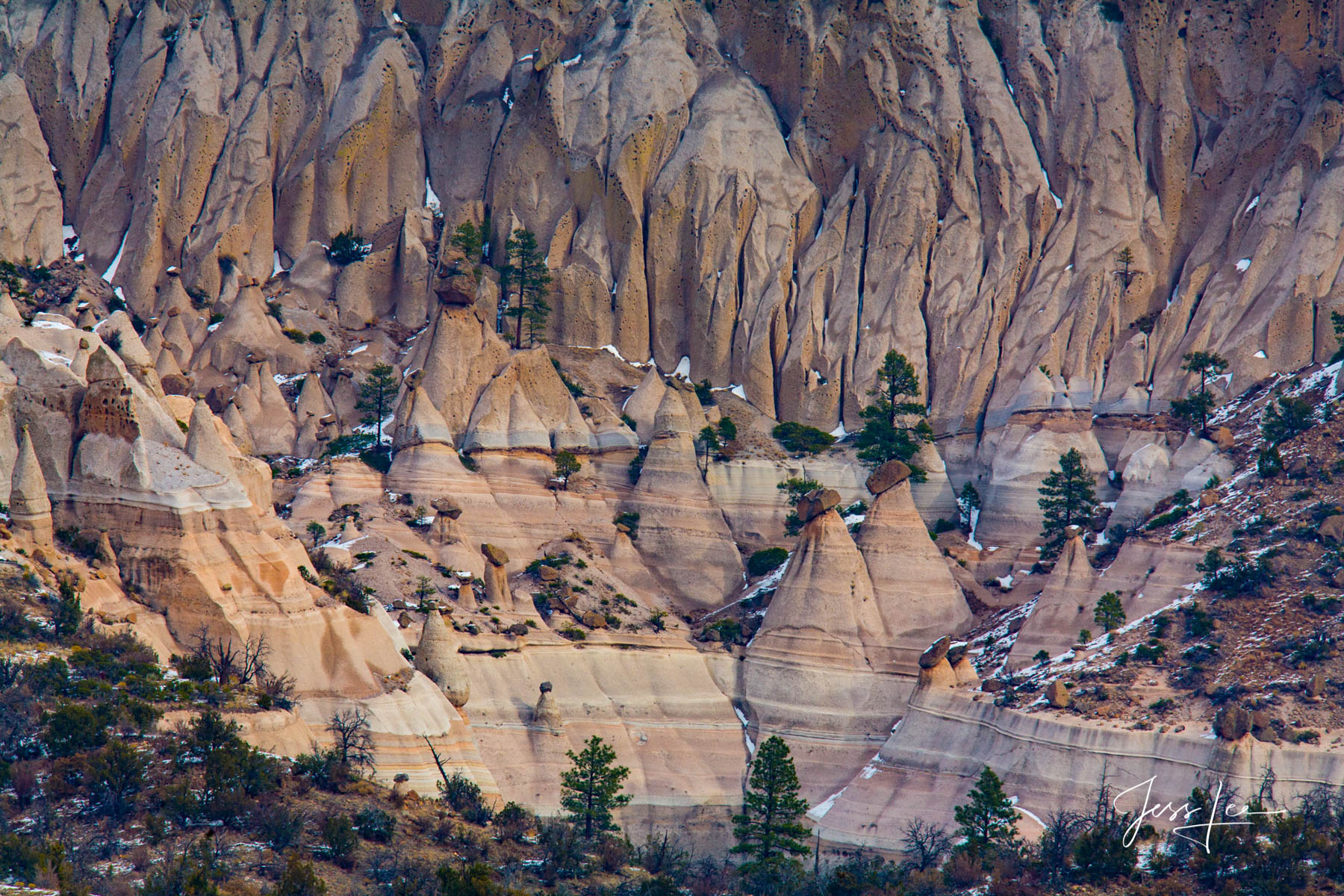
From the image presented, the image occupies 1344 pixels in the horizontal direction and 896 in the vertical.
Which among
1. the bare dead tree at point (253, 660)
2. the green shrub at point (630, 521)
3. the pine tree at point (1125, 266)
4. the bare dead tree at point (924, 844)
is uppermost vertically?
the pine tree at point (1125, 266)

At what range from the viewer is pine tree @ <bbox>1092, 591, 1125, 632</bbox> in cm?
7306

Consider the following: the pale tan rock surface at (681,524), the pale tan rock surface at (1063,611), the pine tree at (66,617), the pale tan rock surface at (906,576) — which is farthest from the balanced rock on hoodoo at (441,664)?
the pale tan rock surface at (1063,611)

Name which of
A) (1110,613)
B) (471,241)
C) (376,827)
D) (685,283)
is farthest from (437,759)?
(685,283)

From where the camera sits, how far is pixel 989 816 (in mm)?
62938

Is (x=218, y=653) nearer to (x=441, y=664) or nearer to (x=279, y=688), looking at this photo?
(x=279, y=688)

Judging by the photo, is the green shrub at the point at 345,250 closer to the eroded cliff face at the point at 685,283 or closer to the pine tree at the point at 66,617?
the eroded cliff face at the point at 685,283

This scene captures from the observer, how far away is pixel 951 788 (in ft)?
227

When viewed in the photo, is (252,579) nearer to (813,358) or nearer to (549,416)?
(549,416)

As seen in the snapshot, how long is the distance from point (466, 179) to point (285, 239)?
11170 millimetres

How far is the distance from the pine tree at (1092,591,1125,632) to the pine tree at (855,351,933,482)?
64.1ft

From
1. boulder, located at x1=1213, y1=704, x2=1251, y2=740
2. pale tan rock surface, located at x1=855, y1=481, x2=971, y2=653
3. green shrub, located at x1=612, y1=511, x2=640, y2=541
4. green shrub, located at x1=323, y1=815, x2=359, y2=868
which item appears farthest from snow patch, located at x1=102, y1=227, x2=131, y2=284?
boulder, located at x1=1213, y1=704, x2=1251, y2=740

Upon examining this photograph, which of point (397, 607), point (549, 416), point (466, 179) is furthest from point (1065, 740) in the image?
point (466, 179)
